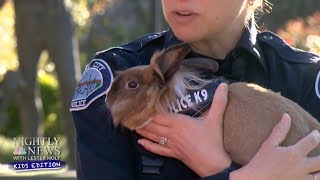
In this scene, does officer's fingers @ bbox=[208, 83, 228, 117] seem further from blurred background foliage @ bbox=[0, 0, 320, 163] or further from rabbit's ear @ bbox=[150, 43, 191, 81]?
blurred background foliage @ bbox=[0, 0, 320, 163]

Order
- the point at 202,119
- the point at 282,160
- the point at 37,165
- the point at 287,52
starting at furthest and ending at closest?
the point at 37,165, the point at 287,52, the point at 202,119, the point at 282,160

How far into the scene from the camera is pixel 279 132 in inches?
77.7

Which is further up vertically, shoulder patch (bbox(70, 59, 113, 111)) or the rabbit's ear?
the rabbit's ear

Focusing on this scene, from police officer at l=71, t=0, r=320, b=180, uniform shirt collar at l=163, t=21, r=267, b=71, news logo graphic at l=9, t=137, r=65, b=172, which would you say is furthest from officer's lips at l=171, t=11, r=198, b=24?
news logo graphic at l=9, t=137, r=65, b=172

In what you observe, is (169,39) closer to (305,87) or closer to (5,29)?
(305,87)

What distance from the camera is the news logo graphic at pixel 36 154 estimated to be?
4062mm

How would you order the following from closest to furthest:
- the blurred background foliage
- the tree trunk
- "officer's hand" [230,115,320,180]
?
1. "officer's hand" [230,115,320,180]
2. the blurred background foliage
3. the tree trunk

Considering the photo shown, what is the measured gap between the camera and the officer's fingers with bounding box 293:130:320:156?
1980 mm

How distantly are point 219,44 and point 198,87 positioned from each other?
30cm

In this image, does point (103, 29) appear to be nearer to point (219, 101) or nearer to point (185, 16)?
Result: point (185, 16)

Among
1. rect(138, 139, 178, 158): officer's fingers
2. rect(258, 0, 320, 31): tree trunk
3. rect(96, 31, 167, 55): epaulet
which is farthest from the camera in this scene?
rect(258, 0, 320, 31): tree trunk

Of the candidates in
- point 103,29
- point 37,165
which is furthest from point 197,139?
point 103,29

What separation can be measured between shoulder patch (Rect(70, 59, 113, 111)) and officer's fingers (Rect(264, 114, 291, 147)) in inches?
20.5

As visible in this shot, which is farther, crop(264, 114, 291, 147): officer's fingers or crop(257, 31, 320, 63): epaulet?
crop(257, 31, 320, 63): epaulet
